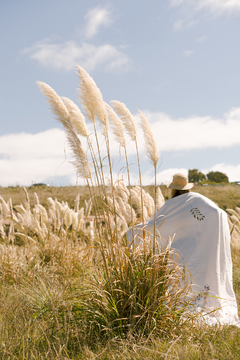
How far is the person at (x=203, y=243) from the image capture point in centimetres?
355

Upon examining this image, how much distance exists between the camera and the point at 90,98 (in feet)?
8.77

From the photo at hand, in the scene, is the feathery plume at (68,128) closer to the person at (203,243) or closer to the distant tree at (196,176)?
the person at (203,243)

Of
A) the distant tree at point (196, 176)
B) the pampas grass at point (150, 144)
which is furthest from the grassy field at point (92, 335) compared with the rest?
the distant tree at point (196, 176)

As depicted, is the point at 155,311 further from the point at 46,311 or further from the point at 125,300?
the point at 46,311

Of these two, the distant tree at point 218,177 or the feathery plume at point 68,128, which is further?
the distant tree at point 218,177

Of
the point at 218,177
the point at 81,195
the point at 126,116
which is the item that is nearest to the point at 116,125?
the point at 126,116

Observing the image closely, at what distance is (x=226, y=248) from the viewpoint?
3.72m

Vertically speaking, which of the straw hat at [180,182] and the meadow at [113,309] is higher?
the straw hat at [180,182]

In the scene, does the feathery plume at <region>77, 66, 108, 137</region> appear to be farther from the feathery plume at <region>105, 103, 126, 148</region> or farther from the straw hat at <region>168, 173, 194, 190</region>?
the straw hat at <region>168, 173, 194, 190</region>

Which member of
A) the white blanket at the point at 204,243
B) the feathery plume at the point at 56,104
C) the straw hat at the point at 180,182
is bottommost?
the white blanket at the point at 204,243

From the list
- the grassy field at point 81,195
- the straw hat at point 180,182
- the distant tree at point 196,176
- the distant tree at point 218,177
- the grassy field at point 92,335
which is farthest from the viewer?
the distant tree at point 196,176

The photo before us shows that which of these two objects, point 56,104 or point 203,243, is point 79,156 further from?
point 203,243

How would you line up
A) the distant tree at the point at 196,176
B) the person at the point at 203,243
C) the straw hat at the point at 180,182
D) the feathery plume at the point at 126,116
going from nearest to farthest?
the feathery plume at the point at 126,116 → the person at the point at 203,243 → the straw hat at the point at 180,182 → the distant tree at the point at 196,176

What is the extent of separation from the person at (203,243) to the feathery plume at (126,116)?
112 centimetres
